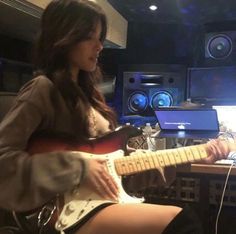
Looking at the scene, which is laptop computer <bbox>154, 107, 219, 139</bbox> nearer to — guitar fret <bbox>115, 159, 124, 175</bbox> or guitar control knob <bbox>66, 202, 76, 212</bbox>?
guitar fret <bbox>115, 159, 124, 175</bbox>

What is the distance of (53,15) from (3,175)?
49 centimetres

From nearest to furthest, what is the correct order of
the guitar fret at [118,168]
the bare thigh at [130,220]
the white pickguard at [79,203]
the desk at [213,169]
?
the bare thigh at [130,220] → the white pickguard at [79,203] → the guitar fret at [118,168] → the desk at [213,169]

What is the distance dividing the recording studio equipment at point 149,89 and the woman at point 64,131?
8.34 ft

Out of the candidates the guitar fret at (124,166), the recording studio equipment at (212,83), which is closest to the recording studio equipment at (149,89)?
the recording studio equipment at (212,83)

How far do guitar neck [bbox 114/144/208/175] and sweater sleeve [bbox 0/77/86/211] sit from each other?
0.48ft

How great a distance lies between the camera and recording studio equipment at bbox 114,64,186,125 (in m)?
3.78

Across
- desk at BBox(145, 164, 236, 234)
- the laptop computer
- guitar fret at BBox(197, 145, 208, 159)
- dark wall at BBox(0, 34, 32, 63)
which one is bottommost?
desk at BBox(145, 164, 236, 234)

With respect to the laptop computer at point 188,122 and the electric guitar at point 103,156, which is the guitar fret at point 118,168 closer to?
the electric guitar at point 103,156

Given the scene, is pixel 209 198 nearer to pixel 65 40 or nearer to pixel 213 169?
pixel 213 169

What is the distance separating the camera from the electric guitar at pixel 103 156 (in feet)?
3.24

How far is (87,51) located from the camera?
1169mm

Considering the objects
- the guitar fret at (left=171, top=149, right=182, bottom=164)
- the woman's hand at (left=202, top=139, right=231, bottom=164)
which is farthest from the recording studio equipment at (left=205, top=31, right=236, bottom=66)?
the guitar fret at (left=171, top=149, right=182, bottom=164)

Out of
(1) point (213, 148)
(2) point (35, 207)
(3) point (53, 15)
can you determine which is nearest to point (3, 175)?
(2) point (35, 207)

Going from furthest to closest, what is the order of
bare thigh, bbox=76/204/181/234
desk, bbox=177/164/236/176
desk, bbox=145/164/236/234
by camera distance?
desk, bbox=145/164/236/234 → desk, bbox=177/164/236/176 → bare thigh, bbox=76/204/181/234
